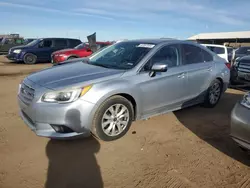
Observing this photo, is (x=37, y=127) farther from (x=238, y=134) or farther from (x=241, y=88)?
(x=241, y=88)

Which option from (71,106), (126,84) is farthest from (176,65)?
(71,106)

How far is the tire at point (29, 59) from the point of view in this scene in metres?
15.0

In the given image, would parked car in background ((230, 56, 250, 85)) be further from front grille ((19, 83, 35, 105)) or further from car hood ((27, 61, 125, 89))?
front grille ((19, 83, 35, 105))

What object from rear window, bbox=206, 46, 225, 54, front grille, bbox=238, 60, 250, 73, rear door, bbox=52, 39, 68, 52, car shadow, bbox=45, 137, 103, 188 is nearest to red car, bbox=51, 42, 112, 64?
rear door, bbox=52, 39, 68, 52

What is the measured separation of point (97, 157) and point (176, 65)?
2.40m

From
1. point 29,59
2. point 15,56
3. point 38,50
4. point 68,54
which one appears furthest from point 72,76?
point 15,56

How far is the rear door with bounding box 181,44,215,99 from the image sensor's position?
480 cm

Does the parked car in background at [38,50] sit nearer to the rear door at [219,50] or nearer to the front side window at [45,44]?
the front side window at [45,44]

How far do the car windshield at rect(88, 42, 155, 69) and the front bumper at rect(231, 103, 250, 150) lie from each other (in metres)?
1.77

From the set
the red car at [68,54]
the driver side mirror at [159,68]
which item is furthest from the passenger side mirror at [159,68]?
the red car at [68,54]

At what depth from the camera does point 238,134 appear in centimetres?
305

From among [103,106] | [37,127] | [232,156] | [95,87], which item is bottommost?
[232,156]

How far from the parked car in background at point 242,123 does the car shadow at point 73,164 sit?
73.0 inches

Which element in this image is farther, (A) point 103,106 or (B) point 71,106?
(A) point 103,106
